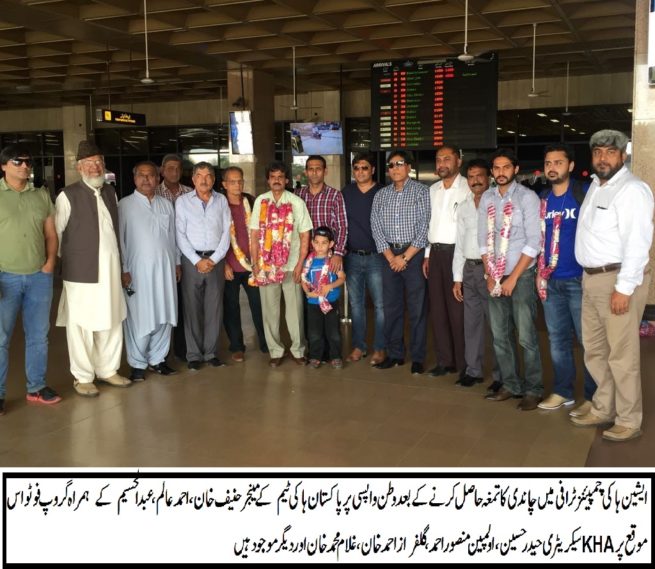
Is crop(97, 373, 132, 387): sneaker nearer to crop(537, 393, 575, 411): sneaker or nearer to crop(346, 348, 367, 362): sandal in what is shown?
crop(346, 348, 367, 362): sandal

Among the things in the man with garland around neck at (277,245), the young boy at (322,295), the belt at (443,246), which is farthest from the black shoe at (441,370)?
the man with garland around neck at (277,245)

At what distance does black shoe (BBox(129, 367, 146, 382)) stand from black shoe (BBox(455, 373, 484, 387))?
237 centimetres

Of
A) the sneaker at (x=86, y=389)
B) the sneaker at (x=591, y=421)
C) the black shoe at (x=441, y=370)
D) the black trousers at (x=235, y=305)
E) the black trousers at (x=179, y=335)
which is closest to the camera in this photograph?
the sneaker at (x=591, y=421)

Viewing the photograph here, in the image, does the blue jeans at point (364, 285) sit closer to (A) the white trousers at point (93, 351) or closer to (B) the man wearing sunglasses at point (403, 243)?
(B) the man wearing sunglasses at point (403, 243)

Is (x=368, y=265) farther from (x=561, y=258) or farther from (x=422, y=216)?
(x=561, y=258)

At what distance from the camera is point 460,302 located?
5.02 metres

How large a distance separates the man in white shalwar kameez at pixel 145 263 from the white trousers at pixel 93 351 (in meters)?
0.21

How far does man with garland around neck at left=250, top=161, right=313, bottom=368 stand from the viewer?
5375mm

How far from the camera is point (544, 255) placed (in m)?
4.25

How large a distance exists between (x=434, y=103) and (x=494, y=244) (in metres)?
4.44

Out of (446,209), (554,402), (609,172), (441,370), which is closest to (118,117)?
(446,209)

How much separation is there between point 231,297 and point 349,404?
5.68ft

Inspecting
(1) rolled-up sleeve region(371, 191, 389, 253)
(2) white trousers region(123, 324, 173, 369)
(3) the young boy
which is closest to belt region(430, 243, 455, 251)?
(1) rolled-up sleeve region(371, 191, 389, 253)

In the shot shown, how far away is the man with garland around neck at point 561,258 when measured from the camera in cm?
412
